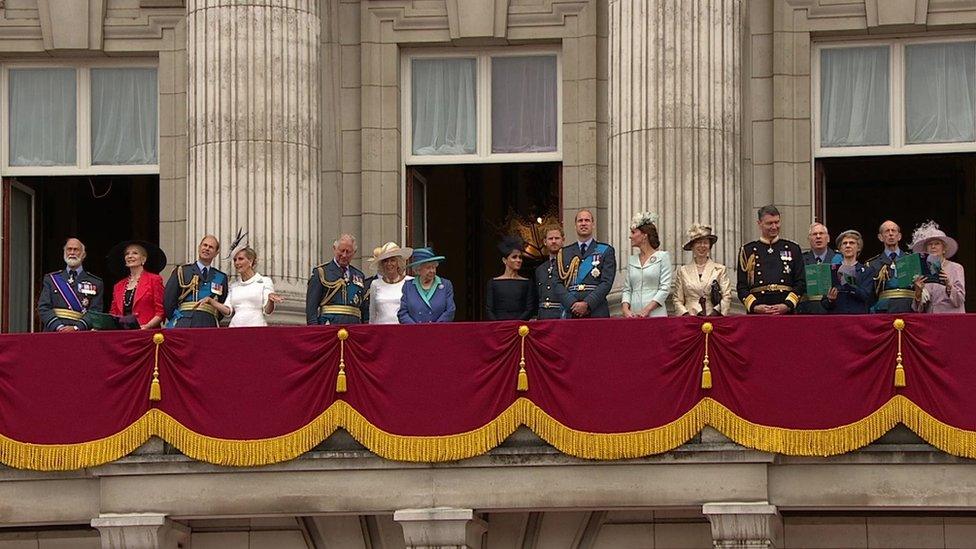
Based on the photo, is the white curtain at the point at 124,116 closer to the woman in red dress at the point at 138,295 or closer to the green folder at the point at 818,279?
the woman in red dress at the point at 138,295

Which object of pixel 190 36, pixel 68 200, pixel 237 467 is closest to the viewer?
pixel 237 467

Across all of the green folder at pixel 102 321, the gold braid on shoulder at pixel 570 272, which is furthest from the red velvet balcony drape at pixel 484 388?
the green folder at pixel 102 321

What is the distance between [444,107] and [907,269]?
8300mm

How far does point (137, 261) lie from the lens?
1206 inches

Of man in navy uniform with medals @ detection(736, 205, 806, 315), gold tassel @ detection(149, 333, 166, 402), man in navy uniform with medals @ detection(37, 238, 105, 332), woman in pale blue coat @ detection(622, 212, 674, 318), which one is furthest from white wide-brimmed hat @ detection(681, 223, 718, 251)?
man in navy uniform with medals @ detection(37, 238, 105, 332)

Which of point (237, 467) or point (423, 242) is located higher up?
point (423, 242)

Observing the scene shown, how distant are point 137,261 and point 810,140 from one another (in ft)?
29.9

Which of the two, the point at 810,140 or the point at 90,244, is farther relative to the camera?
the point at 90,244

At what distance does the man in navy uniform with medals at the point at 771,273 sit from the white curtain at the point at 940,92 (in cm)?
532

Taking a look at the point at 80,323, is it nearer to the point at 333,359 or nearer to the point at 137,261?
the point at 137,261

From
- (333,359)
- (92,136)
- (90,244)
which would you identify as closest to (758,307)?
(333,359)

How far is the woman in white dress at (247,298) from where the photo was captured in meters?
30.0

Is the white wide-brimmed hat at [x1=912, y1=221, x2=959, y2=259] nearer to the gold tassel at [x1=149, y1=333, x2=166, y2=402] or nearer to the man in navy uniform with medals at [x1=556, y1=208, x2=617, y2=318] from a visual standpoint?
the man in navy uniform with medals at [x1=556, y1=208, x2=617, y2=318]

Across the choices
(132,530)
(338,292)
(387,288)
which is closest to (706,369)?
(387,288)
